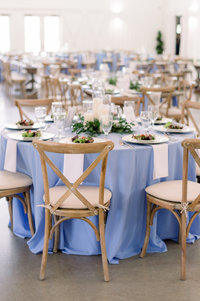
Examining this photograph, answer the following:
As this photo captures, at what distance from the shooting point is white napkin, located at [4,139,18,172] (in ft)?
10.8

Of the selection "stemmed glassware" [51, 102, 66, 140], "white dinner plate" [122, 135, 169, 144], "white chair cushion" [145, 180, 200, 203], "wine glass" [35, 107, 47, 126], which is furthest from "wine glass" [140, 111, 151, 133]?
"wine glass" [35, 107, 47, 126]

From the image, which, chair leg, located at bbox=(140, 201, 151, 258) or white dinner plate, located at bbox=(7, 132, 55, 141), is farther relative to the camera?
white dinner plate, located at bbox=(7, 132, 55, 141)

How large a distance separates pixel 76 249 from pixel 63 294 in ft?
1.89

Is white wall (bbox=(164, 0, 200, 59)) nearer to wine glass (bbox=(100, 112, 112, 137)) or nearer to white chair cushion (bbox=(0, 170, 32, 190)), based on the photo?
wine glass (bbox=(100, 112, 112, 137))

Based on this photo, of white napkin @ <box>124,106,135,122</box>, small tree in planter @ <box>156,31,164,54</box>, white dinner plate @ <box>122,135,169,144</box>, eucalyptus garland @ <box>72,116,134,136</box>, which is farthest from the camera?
small tree in planter @ <box>156,31,164,54</box>

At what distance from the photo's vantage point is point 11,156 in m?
3.31

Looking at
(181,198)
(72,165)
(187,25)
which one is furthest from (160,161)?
(187,25)

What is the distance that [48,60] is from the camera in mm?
14344

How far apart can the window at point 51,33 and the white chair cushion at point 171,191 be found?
1699 centimetres

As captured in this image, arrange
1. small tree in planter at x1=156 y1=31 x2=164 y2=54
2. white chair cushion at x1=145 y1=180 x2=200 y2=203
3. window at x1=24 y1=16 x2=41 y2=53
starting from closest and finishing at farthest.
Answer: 1. white chair cushion at x1=145 y1=180 x2=200 y2=203
2. window at x1=24 y1=16 x2=41 y2=53
3. small tree in planter at x1=156 y1=31 x2=164 y2=54

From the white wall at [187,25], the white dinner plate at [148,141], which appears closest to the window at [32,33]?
the white wall at [187,25]

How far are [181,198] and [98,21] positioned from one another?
1747cm

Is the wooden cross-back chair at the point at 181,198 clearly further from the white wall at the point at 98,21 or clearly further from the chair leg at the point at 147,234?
the white wall at the point at 98,21

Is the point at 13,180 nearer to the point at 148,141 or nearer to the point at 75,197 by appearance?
the point at 75,197
